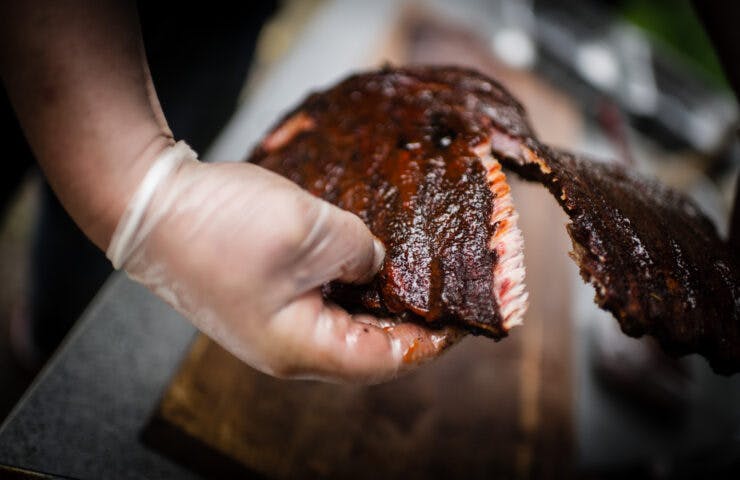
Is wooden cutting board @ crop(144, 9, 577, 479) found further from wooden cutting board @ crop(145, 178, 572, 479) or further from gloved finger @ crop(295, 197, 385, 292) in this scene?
gloved finger @ crop(295, 197, 385, 292)

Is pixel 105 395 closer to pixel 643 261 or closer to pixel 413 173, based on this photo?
pixel 413 173

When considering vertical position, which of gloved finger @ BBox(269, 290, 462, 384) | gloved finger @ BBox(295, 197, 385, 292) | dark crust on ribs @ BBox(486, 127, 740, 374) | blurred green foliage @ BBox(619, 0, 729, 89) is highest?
blurred green foliage @ BBox(619, 0, 729, 89)

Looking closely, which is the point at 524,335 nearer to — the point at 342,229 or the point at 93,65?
the point at 342,229

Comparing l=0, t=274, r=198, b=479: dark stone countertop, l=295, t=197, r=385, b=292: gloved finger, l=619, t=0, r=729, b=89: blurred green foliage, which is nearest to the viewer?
l=295, t=197, r=385, b=292: gloved finger

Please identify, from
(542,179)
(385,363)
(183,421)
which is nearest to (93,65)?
(385,363)

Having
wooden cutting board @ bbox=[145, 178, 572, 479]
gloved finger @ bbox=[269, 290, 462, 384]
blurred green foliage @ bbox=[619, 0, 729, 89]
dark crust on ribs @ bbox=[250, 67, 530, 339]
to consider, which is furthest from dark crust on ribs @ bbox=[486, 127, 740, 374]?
blurred green foliage @ bbox=[619, 0, 729, 89]

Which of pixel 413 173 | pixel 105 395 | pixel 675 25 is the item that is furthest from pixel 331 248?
pixel 675 25
